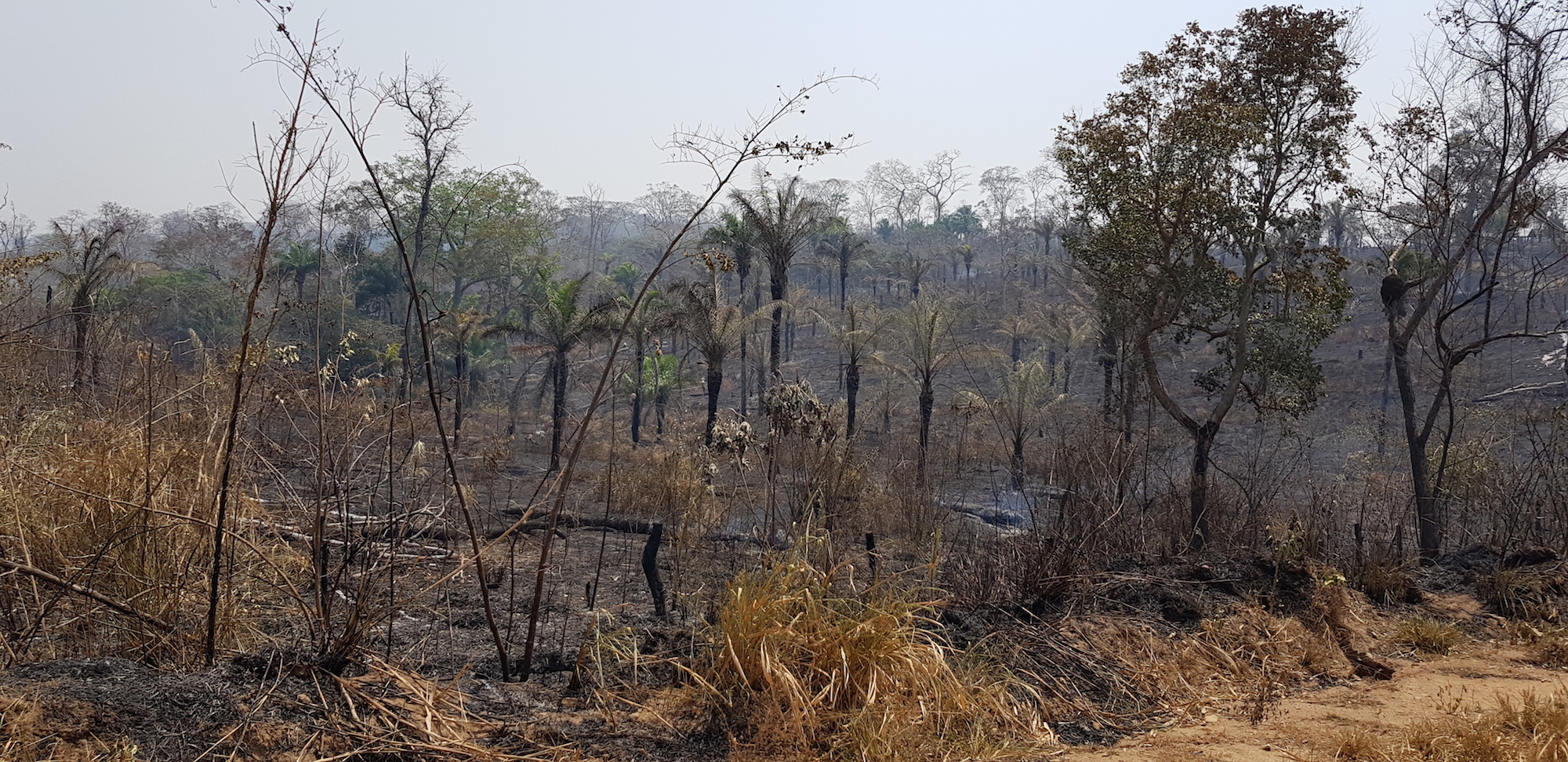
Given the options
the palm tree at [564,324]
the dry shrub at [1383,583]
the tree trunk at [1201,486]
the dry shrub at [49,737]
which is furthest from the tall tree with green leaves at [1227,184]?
the palm tree at [564,324]

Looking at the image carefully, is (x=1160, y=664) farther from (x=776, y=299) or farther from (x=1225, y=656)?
(x=776, y=299)

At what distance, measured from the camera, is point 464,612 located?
309 inches

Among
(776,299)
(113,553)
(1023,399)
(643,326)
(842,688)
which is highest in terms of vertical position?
(776,299)

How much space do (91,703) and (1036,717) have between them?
453cm

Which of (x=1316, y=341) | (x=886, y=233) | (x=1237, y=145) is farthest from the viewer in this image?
(x=886, y=233)

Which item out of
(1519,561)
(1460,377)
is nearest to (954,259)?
(1460,377)

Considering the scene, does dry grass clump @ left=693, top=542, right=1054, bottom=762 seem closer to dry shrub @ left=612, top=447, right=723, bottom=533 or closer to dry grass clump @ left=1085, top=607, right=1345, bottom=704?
dry grass clump @ left=1085, top=607, right=1345, bottom=704

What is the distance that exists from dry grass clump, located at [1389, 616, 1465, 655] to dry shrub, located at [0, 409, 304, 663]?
7.89 m

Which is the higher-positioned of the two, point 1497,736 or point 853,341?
point 853,341

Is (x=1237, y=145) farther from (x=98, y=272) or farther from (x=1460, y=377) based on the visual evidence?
(x=1460, y=377)

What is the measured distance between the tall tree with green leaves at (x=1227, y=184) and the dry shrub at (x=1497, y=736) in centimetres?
777

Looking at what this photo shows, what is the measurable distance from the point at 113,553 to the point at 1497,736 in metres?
7.30

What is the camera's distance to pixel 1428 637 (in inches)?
283

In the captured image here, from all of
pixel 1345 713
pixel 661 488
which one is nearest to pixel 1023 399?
pixel 661 488
